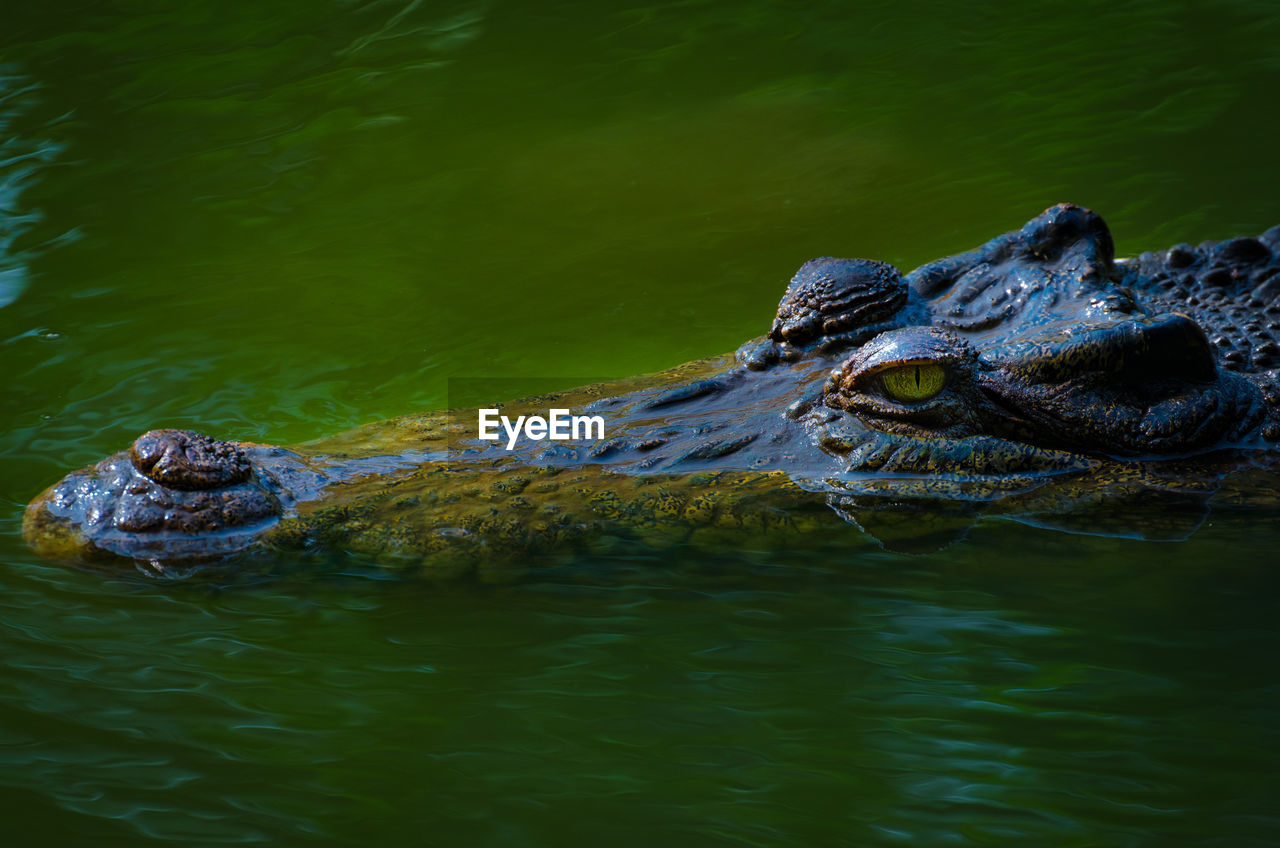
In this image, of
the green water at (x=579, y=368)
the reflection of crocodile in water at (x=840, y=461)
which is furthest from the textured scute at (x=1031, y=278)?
the green water at (x=579, y=368)

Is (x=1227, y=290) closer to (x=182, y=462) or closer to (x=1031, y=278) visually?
(x=1031, y=278)

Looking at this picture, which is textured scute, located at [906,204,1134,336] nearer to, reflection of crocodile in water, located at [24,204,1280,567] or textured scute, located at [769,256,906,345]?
reflection of crocodile in water, located at [24,204,1280,567]

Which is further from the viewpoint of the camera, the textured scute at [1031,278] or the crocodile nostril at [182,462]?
the textured scute at [1031,278]

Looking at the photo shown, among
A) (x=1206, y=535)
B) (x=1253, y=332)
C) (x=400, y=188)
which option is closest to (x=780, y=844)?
(x=1206, y=535)

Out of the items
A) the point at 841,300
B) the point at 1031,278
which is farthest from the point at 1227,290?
the point at 841,300

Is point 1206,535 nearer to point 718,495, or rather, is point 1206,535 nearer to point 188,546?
point 718,495

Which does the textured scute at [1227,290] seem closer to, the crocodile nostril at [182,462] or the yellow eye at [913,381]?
the yellow eye at [913,381]
